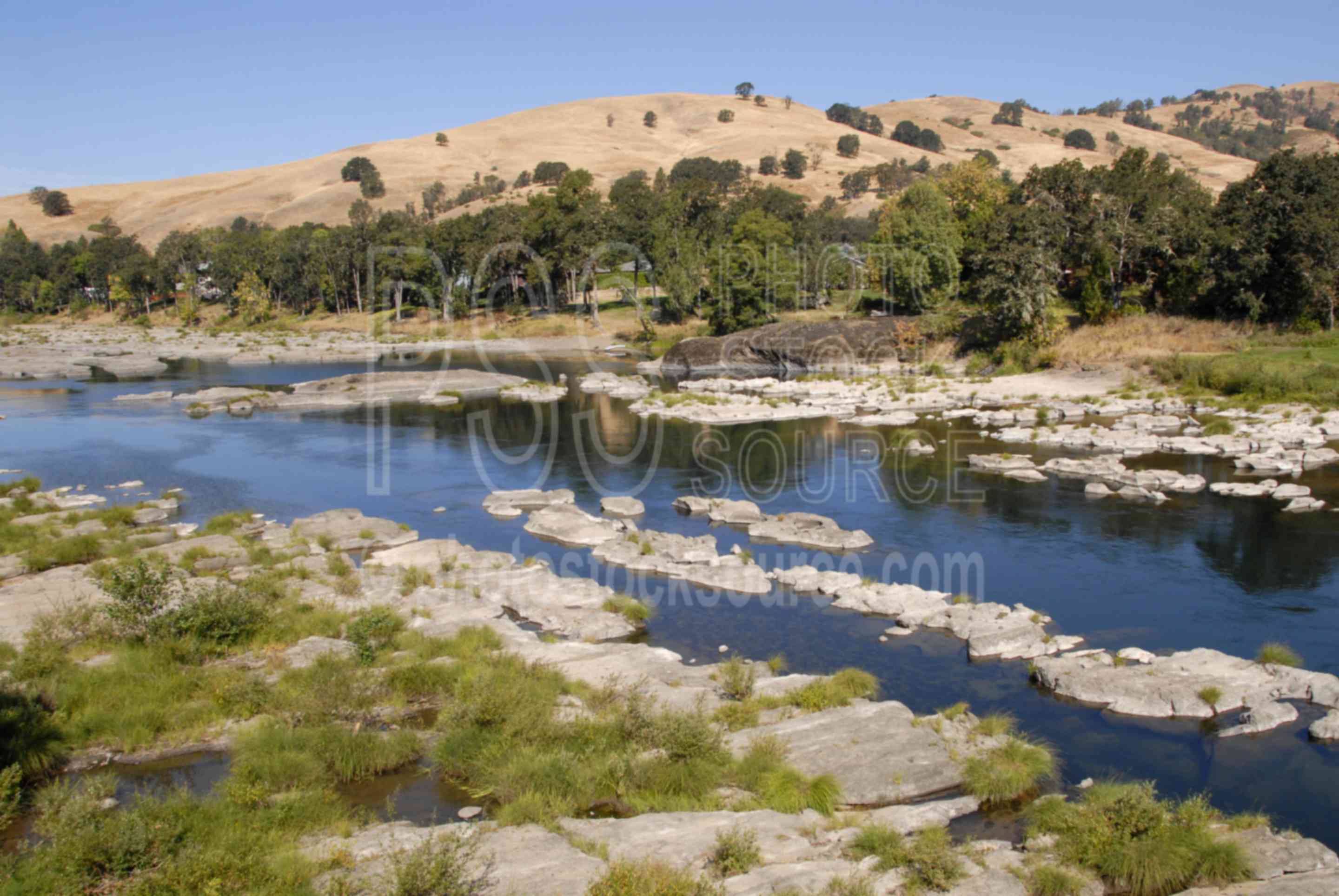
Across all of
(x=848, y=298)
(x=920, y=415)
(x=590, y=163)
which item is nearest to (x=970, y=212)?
(x=848, y=298)

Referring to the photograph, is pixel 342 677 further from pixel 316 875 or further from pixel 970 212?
pixel 970 212

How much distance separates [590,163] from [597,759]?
486 ft

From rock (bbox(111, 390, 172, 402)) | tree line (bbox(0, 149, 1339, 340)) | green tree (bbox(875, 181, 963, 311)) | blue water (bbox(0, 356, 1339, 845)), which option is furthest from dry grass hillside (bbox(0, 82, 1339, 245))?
blue water (bbox(0, 356, 1339, 845))

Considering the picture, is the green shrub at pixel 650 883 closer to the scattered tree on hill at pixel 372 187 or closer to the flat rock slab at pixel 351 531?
the flat rock slab at pixel 351 531

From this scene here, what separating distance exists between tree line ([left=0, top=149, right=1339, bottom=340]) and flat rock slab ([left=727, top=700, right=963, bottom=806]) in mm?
43142

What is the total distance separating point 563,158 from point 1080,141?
84888 mm

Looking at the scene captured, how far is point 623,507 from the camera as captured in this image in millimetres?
30703

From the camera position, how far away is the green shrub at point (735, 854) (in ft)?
37.2

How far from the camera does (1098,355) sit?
51.9 meters

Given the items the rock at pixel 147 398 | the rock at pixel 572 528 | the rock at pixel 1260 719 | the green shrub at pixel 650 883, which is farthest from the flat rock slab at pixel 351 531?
the rock at pixel 147 398

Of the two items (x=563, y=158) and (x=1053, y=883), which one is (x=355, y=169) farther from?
(x=1053, y=883)

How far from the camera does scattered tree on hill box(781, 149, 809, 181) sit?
450 ft

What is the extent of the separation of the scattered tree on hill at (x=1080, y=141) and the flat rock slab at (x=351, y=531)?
514 ft

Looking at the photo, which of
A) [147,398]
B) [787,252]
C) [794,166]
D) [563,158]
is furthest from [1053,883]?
[563,158]
